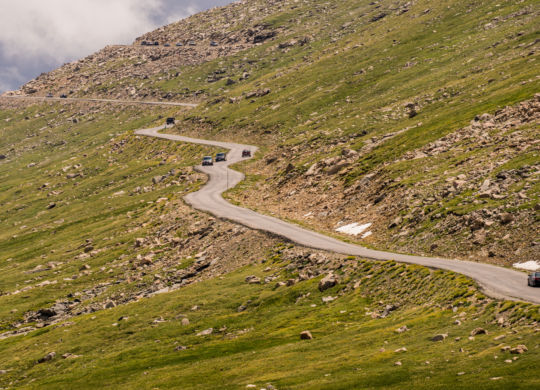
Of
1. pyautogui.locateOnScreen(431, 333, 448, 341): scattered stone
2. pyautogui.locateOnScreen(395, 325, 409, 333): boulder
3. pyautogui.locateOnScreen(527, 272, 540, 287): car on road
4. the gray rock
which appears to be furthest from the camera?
pyautogui.locateOnScreen(527, 272, 540, 287): car on road

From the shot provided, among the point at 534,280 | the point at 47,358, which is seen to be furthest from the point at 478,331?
the point at 47,358

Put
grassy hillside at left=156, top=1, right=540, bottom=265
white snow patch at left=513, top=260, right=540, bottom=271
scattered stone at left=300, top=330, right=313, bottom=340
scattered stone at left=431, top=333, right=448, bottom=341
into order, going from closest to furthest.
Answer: scattered stone at left=431, top=333, right=448, bottom=341 < scattered stone at left=300, top=330, right=313, bottom=340 < white snow patch at left=513, top=260, right=540, bottom=271 < grassy hillside at left=156, top=1, right=540, bottom=265

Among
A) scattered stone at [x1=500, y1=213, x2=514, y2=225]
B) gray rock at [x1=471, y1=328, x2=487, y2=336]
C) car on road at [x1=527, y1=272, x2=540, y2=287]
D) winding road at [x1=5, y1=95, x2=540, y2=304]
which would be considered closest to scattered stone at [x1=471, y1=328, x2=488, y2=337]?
gray rock at [x1=471, y1=328, x2=487, y2=336]

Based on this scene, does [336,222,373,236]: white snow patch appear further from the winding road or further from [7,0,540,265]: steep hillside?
Result: the winding road

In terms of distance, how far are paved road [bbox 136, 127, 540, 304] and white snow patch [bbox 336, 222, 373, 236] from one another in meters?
4.37

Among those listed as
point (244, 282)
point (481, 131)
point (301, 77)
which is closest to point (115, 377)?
point (244, 282)

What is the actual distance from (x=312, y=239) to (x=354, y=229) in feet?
23.5

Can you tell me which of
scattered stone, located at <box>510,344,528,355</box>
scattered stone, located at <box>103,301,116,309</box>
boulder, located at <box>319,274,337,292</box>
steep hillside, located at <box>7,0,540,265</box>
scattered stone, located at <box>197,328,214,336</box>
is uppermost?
steep hillside, located at <box>7,0,540,265</box>

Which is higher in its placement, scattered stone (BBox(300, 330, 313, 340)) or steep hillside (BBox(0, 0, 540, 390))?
steep hillside (BBox(0, 0, 540, 390))

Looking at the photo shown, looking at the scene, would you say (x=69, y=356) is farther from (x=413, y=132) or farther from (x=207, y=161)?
(x=207, y=161)

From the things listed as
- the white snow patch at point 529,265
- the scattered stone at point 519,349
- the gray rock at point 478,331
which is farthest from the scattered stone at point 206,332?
the scattered stone at point 519,349

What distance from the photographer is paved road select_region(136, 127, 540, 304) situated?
41438 mm

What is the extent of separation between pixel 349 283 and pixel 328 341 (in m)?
13.1

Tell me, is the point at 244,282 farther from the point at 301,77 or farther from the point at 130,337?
the point at 301,77
